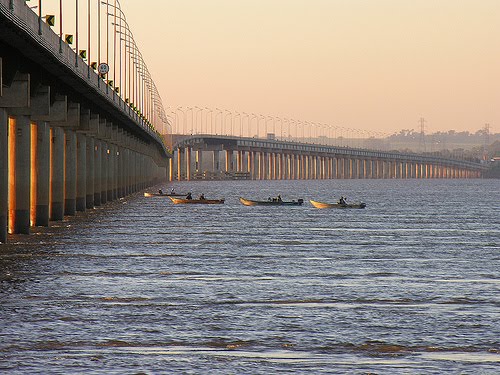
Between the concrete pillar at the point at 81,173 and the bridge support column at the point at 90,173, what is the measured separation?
17.2 feet

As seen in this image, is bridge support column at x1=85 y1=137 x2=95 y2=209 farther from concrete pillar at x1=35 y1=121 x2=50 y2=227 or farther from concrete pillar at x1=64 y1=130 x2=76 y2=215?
concrete pillar at x1=35 y1=121 x2=50 y2=227

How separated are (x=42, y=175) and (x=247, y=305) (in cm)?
4090

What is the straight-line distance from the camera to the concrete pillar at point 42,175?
243 ft

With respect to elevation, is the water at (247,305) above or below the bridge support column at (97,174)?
below

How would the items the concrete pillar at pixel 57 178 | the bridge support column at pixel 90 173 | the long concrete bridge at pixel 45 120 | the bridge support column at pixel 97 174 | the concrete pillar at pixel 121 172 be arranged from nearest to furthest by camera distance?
the long concrete bridge at pixel 45 120 < the concrete pillar at pixel 57 178 < the bridge support column at pixel 90 173 < the bridge support column at pixel 97 174 < the concrete pillar at pixel 121 172

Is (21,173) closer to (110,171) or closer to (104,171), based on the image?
(104,171)

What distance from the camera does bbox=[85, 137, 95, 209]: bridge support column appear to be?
108312 millimetres

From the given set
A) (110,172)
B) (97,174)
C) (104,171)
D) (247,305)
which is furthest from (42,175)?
(110,172)

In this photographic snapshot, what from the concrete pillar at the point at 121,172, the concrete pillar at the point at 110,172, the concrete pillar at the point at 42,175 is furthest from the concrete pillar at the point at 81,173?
the concrete pillar at the point at 121,172

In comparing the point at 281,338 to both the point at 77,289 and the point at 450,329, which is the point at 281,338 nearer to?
the point at 450,329

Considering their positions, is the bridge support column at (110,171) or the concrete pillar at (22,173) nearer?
the concrete pillar at (22,173)

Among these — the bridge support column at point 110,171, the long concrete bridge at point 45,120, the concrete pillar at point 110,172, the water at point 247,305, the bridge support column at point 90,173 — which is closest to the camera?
the water at point 247,305

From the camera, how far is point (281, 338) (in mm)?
28516

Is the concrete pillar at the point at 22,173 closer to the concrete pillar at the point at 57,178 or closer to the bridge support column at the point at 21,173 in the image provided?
the bridge support column at the point at 21,173
